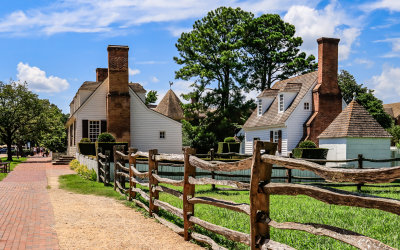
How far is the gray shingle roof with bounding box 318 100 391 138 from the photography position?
86.3 ft

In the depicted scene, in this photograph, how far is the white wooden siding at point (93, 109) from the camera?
3344 centimetres

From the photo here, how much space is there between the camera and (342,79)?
198ft

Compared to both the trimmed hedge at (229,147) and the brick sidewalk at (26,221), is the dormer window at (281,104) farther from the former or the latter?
the brick sidewalk at (26,221)

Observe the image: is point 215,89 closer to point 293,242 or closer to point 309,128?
point 309,128

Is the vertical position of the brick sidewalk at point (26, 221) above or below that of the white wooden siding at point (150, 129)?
below

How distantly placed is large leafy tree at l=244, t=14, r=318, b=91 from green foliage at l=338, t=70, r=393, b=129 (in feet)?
38.2

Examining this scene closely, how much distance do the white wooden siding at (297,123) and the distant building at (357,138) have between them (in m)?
5.07

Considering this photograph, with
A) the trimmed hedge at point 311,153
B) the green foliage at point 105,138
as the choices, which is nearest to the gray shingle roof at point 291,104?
the trimmed hedge at point 311,153

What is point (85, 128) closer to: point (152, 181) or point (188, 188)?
point (152, 181)

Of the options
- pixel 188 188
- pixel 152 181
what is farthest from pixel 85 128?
pixel 188 188

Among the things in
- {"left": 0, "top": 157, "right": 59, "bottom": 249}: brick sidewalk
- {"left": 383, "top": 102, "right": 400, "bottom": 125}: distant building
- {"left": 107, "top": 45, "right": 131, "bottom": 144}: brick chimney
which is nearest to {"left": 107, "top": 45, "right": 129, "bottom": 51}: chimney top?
{"left": 107, "top": 45, "right": 131, "bottom": 144}: brick chimney

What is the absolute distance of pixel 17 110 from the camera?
43.6 metres

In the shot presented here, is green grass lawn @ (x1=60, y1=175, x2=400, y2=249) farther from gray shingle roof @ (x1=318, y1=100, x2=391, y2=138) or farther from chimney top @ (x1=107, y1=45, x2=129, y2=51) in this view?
chimney top @ (x1=107, y1=45, x2=129, y2=51)

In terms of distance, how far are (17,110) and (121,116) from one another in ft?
52.9
